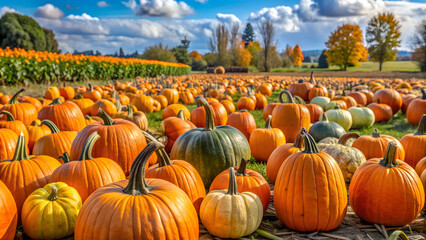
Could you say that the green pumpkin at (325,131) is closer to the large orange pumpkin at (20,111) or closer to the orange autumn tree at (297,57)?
the large orange pumpkin at (20,111)

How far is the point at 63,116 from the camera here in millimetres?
5371

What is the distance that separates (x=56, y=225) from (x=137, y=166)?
1.06 meters

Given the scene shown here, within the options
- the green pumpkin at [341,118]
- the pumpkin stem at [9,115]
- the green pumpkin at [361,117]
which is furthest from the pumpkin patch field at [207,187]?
→ the green pumpkin at [361,117]

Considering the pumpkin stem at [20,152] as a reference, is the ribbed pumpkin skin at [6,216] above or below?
below

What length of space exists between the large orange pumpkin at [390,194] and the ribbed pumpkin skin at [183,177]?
146cm

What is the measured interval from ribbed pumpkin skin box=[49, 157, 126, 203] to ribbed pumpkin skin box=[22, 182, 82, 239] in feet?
0.71

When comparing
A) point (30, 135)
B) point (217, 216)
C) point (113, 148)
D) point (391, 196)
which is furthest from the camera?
point (30, 135)

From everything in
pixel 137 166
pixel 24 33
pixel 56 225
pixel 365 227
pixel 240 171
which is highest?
pixel 24 33

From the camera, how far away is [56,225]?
8.24 feet

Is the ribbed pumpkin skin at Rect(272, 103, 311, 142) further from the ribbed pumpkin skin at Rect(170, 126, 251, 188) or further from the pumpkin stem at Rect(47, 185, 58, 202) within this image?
the pumpkin stem at Rect(47, 185, 58, 202)

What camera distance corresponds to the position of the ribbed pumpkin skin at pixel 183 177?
2.91m

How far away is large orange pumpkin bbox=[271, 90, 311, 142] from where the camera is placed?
5691mm

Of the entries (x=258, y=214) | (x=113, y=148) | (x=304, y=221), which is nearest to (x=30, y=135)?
(x=113, y=148)

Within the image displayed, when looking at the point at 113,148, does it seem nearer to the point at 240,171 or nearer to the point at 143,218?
the point at 240,171
